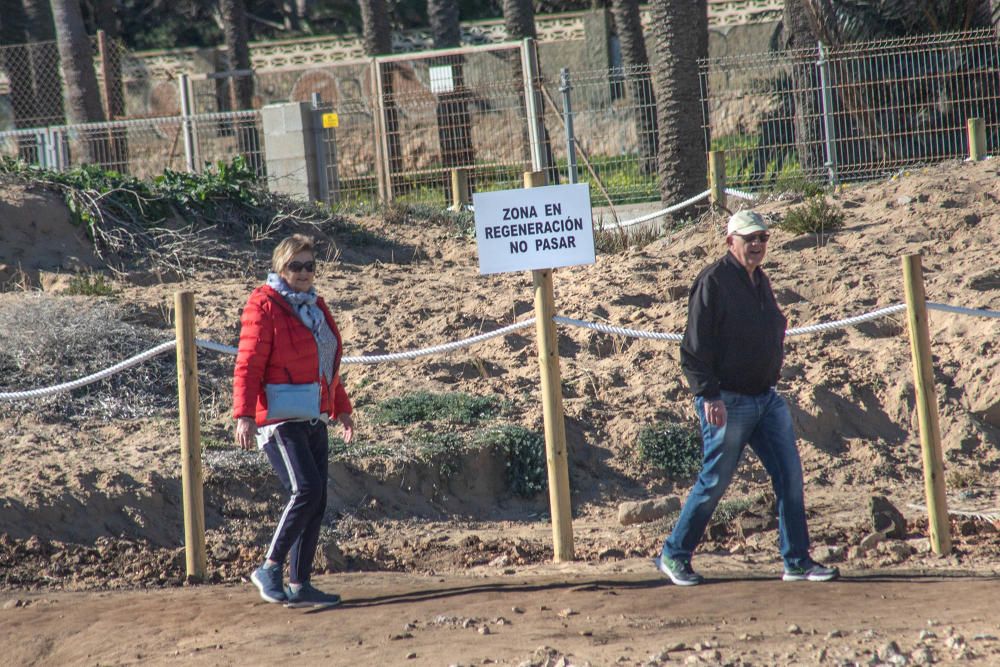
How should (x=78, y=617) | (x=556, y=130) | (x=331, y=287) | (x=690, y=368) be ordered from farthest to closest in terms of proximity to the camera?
(x=556, y=130), (x=331, y=287), (x=78, y=617), (x=690, y=368)

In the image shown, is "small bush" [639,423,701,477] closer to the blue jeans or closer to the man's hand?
the blue jeans

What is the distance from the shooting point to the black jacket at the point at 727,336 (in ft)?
18.1

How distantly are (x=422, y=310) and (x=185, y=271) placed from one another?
249cm

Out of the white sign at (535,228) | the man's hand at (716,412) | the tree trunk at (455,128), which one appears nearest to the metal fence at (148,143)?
the tree trunk at (455,128)

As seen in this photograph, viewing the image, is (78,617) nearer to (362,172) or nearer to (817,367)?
(817,367)

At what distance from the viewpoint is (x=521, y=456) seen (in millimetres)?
8547

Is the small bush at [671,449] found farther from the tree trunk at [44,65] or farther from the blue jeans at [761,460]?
the tree trunk at [44,65]

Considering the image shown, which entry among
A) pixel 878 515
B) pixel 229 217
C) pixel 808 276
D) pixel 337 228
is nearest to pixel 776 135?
pixel 808 276

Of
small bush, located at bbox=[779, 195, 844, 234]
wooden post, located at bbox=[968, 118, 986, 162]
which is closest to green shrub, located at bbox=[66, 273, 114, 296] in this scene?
small bush, located at bbox=[779, 195, 844, 234]

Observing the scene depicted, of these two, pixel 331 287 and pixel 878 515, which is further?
pixel 331 287

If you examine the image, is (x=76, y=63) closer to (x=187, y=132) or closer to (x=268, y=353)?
(x=187, y=132)

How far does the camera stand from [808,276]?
35.2ft

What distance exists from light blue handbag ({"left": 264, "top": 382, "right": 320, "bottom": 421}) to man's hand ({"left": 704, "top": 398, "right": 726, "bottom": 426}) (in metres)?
1.78

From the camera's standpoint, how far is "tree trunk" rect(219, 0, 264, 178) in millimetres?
16141
